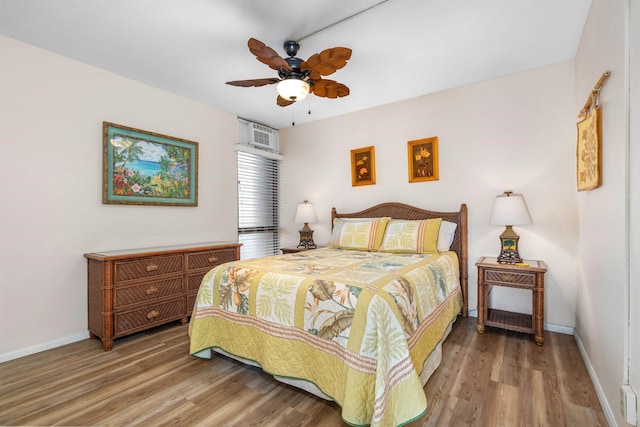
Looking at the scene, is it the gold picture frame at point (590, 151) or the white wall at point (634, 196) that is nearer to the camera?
Result: the white wall at point (634, 196)

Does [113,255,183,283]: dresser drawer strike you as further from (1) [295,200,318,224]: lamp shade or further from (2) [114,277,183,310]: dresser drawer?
(1) [295,200,318,224]: lamp shade

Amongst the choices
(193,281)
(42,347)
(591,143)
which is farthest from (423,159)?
(42,347)

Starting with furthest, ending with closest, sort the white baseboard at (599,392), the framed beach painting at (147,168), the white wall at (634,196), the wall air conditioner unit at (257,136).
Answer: the wall air conditioner unit at (257,136) → the framed beach painting at (147,168) → the white baseboard at (599,392) → the white wall at (634,196)

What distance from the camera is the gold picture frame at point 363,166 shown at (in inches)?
154

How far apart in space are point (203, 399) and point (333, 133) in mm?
3500

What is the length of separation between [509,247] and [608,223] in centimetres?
123

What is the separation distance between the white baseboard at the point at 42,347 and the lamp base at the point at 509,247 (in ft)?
12.9

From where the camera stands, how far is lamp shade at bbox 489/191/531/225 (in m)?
2.65

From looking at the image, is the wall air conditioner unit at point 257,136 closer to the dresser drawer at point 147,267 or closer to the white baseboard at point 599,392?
the dresser drawer at point 147,267

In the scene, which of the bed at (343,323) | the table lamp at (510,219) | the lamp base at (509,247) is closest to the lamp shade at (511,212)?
the table lamp at (510,219)

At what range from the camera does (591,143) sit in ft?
6.34

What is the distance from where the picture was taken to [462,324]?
9.75 feet

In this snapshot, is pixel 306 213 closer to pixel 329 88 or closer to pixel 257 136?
pixel 257 136

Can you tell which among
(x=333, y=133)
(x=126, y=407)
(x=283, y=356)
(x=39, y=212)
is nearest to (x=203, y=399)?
(x=126, y=407)
